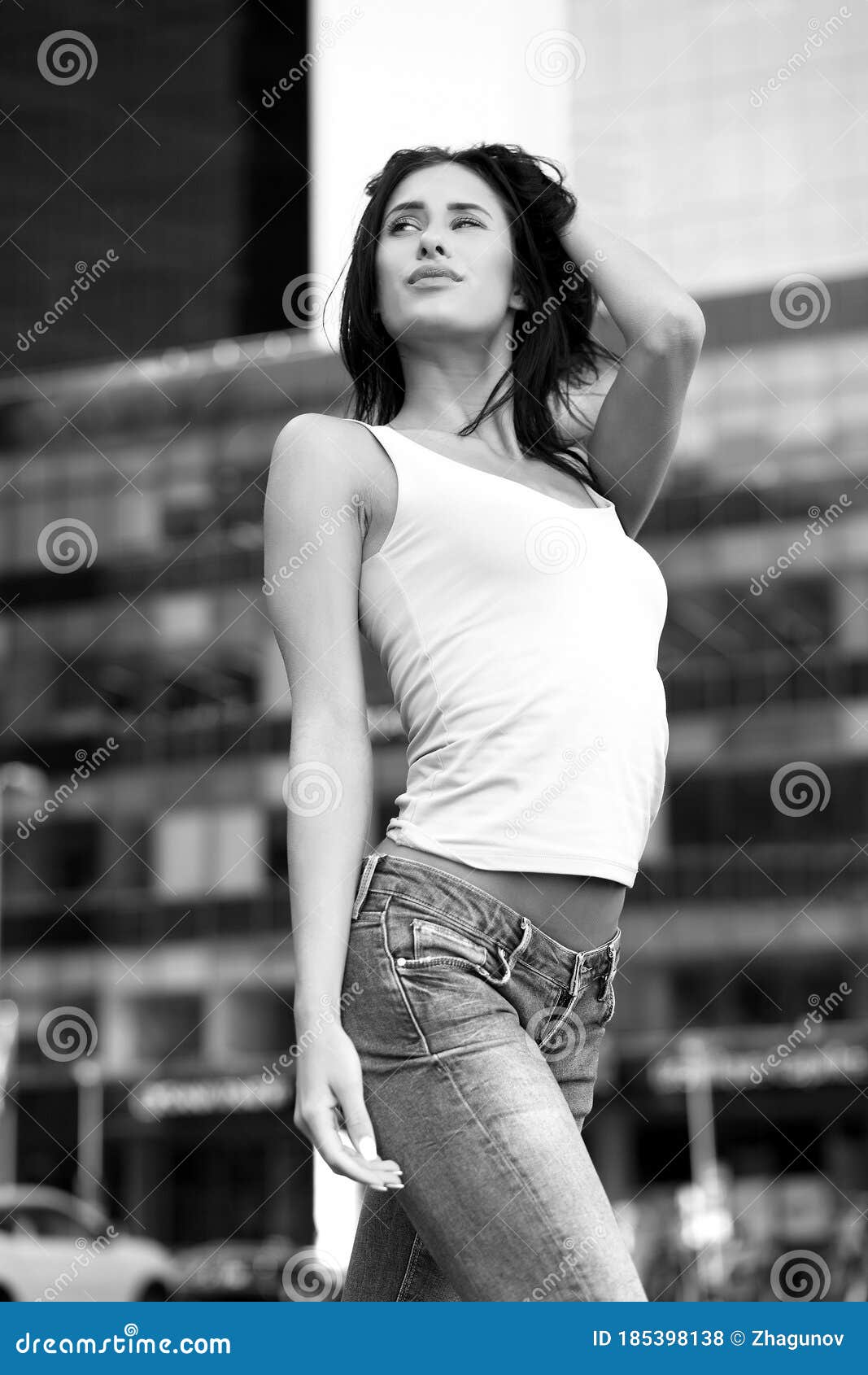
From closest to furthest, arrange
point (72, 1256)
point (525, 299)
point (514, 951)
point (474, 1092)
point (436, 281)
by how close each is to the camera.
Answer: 1. point (474, 1092)
2. point (514, 951)
3. point (436, 281)
4. point (525, 299)
5. point (72, 1256)

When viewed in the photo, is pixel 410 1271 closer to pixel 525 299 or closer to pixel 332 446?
pixel 332 446

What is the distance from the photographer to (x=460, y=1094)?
1825 mm

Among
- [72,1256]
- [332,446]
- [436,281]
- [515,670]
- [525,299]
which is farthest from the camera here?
[72,1256]

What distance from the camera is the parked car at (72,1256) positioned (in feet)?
34.8

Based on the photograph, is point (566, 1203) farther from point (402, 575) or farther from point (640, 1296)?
point (402, 575)

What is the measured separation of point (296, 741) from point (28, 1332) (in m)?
0.86

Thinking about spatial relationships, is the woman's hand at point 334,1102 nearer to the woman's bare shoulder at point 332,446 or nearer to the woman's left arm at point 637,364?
the woman's bare shoulder at point 332,446

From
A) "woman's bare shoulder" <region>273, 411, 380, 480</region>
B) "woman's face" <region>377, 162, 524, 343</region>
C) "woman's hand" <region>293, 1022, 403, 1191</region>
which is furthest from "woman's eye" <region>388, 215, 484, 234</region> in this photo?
"woman's hand" <region>293, 1022, 403, 1191</region>

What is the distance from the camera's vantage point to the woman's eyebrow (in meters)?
2.38

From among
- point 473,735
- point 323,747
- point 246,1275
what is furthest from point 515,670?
point 246,1275

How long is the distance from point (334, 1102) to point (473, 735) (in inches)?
18.3

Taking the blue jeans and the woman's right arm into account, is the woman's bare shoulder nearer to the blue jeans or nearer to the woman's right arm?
the woman's right arm

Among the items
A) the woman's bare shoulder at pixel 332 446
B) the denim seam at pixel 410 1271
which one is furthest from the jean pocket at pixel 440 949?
the woman's bare shoulder at pixel 332 446

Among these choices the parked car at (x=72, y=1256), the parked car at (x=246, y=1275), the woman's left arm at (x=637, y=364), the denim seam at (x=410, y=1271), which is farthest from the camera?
the parked car at (x=246, y=1275)
